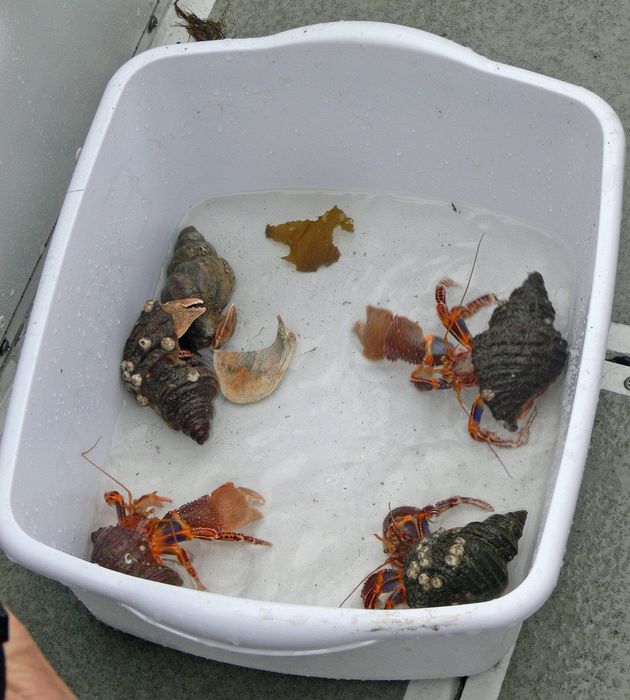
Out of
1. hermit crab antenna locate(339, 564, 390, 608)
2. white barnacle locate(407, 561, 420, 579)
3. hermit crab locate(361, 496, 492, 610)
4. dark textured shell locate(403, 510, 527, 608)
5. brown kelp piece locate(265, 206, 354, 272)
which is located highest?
brown kelp piece locate(265, 206, 354, 272)

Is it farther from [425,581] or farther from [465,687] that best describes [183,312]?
[465,687]

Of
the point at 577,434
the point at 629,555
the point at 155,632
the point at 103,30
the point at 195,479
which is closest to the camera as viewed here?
the point at 577,434

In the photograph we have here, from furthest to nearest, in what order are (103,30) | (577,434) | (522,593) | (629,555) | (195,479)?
(103,30) < (195,479) < (629,555) < (577,434) < (522,593)

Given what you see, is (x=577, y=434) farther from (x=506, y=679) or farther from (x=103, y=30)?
(x=103, y=30)

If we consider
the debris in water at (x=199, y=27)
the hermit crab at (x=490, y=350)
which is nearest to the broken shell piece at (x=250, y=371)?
the hermit crab at (x=490, y=350)

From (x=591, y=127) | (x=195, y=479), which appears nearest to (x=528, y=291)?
(x=591, y=127)

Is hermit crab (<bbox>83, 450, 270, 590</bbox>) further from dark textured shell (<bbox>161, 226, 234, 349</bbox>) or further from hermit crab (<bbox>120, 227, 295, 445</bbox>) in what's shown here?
dark textured shell (<bbox>161, 226, 234, 349</bbox>)

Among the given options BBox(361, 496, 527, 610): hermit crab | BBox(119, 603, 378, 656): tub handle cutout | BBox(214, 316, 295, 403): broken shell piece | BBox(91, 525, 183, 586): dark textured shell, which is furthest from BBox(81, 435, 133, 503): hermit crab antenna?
BBox(361, 496, 527, 610): hermit crab
